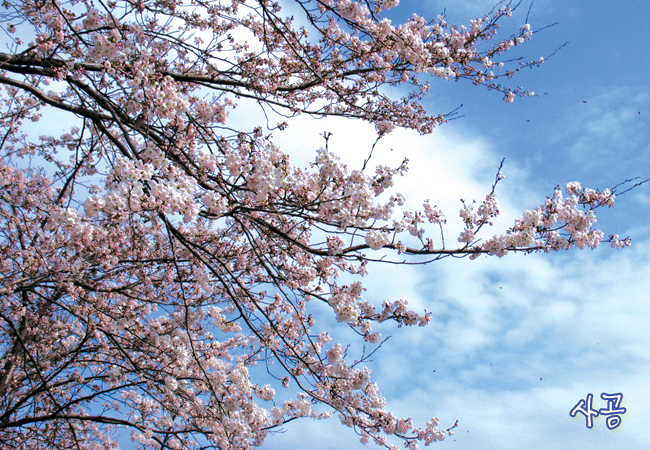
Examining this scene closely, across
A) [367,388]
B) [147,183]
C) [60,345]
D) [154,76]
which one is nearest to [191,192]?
[147,183]

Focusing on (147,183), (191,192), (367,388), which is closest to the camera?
(147,183)

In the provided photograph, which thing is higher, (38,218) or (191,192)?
(38,218)

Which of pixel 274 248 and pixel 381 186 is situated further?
pixel 274 248

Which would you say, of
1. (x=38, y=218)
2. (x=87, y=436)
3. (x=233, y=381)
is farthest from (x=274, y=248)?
(x=87, y=436)

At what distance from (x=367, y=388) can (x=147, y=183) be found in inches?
139

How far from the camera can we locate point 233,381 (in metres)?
6.22

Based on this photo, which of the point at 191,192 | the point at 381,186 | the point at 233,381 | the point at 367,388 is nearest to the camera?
the point at 191,192

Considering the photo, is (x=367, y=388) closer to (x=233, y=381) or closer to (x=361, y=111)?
(x=233, y=381)

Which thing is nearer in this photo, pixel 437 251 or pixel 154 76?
pixel 154 76

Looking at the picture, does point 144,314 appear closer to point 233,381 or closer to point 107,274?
point 107,274

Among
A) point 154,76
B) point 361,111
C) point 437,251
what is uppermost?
point 361,111

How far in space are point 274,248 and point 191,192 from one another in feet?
7.58

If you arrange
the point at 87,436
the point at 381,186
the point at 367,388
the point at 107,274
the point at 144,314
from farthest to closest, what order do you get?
the point at 87,436
the point at 144,314
the point at 107,274
the point at 367,388
the point at 381,186

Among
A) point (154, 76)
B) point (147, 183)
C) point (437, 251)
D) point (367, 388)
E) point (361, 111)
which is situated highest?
point (361, 111)
